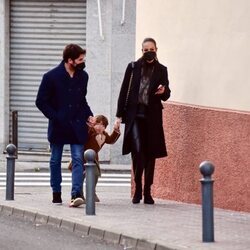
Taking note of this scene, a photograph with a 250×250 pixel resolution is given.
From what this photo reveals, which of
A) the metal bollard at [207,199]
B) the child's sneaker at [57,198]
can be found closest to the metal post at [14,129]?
the child's sneaker at [57,198]

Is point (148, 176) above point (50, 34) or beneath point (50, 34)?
beneath

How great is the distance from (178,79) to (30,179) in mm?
5268

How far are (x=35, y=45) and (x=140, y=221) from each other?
13803 mm

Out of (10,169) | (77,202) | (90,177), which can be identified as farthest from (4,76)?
(90,177)

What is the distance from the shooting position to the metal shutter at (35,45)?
87.4 ft

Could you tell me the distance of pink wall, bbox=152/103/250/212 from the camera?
14.7 metres

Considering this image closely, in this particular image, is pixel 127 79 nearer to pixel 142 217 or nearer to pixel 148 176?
pixel 148 176

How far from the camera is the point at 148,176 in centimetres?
1557

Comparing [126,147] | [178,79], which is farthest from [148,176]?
[178,79]

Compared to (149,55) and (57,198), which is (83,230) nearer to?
(57,198)

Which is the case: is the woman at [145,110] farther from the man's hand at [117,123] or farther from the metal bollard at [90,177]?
the metal bollard at [90,177]

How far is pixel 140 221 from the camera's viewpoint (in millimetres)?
13531

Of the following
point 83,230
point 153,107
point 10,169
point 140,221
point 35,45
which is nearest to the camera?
point 83,230

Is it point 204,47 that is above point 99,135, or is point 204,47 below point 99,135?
above
